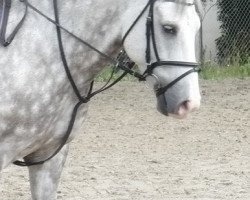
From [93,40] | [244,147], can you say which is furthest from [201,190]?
[93,40]

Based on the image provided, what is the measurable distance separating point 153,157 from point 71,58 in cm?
344

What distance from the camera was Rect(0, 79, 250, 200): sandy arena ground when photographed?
229 inches

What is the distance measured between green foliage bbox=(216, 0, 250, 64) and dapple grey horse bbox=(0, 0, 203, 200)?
10.3 metres

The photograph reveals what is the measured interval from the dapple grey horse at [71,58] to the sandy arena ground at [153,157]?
2180 millimetres

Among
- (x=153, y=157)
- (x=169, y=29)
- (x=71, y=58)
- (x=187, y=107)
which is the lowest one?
(x=153, y=157)

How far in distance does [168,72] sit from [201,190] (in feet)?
8.54

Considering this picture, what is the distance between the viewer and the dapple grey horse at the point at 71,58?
336cm

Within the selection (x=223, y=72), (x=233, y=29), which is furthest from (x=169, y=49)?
(x=233, y=29)

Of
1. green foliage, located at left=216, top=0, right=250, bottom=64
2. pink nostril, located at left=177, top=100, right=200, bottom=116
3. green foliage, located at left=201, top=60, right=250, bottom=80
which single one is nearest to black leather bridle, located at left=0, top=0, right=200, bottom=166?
pink nostril, located at left=177, top=100, right=200, bottom=116

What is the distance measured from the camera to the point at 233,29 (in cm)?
1406

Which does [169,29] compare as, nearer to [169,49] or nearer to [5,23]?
[169,49]

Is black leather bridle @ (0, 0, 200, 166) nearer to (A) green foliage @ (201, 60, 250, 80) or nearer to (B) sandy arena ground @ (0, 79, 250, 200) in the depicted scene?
(B) sandy arena ground @ (0, 79, 250, 200)

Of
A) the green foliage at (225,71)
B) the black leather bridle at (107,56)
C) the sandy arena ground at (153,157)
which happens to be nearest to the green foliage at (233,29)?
the green foliage at (225,71)

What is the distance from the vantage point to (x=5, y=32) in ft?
11.4
